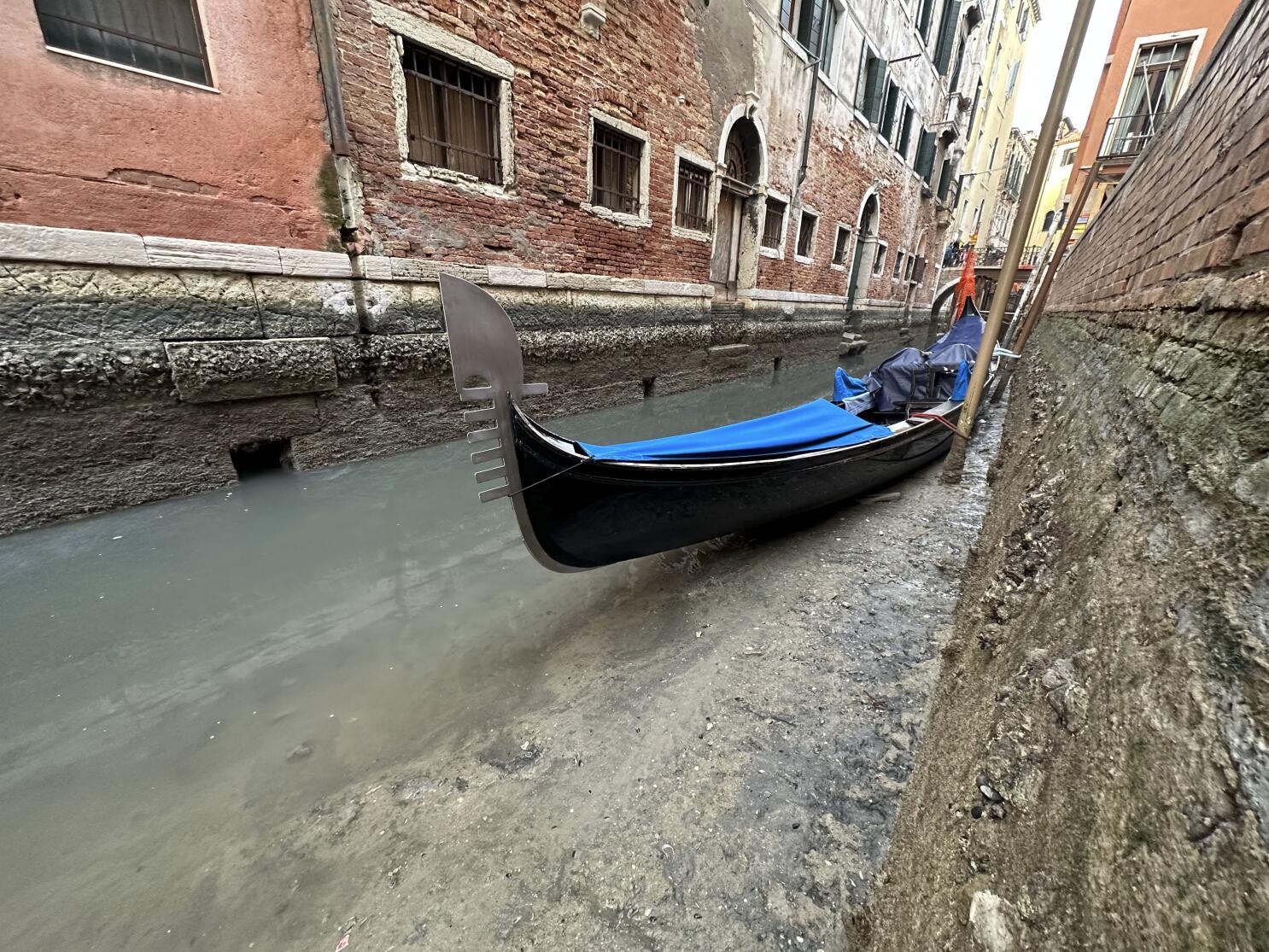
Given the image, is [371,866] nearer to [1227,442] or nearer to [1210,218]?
[1227,442]

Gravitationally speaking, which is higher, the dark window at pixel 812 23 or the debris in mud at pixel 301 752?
the dark window at pixel 812 23

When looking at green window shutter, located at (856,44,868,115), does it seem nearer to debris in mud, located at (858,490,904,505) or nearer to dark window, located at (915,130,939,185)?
dark window, located at (915,130,939,185)

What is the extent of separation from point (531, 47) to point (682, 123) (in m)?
2.44

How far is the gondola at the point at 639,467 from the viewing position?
2029 mm

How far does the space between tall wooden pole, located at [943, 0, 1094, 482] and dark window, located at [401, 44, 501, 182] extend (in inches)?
162

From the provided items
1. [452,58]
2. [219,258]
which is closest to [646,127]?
[452,58]

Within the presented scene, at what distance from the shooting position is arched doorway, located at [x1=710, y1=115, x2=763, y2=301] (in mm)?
7723

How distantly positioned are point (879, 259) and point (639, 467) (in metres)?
13.6

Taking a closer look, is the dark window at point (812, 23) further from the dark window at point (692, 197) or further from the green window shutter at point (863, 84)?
the dark window at point (692, 197)

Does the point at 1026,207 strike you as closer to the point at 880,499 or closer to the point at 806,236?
the point at 880,499

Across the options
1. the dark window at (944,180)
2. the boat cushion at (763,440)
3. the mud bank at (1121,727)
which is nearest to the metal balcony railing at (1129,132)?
the dark window at (944,180)

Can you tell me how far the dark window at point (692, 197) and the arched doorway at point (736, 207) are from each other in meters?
0.28

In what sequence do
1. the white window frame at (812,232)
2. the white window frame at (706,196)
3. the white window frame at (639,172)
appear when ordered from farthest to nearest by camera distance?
the white window frame at (812,232) → the white window frame at (706,196) → the white window frame at (639,172)

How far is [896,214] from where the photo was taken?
13438mm
